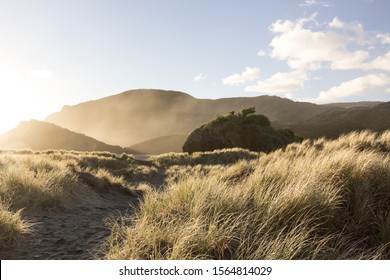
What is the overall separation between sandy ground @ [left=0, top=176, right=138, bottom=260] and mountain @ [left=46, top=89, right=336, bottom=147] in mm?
163591

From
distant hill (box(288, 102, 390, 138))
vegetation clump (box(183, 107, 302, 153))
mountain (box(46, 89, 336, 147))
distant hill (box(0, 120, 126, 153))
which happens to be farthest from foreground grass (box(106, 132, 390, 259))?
mountain (box(46, 89, 336, 147))

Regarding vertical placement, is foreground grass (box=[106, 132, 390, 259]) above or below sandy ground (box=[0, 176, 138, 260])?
above

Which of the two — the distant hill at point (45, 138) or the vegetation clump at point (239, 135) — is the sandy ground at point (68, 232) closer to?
the vegetation clump at point (239, 135)

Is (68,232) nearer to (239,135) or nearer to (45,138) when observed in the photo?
(239,135)

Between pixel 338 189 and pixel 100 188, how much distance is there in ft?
28.5

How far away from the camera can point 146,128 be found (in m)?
182

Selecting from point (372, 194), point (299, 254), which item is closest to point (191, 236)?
point (299, 254)

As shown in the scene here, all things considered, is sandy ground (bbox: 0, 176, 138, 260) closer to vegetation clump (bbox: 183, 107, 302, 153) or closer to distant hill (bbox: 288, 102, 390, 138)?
vegetation clump (bbox: 183, 107, 302, 153)

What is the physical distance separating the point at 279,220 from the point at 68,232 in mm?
3604

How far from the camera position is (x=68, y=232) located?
6.39m

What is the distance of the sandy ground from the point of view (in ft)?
16.8

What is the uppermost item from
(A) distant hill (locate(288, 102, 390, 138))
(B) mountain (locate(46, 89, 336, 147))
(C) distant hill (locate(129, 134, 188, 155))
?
(B) mountain (locate(46, 89, 336, 147))

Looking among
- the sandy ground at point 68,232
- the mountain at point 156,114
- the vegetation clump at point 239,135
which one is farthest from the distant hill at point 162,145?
the sandy ground at point 68,232

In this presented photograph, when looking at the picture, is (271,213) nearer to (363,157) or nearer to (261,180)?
(261,180)
